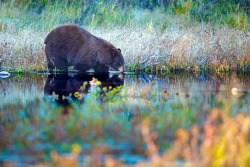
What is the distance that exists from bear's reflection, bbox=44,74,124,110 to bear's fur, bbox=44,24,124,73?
0.96ft

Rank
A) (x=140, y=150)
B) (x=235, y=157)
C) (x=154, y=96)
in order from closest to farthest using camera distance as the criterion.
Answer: (x=235, y=157), (x=140, y=150), (x=154, y=96)

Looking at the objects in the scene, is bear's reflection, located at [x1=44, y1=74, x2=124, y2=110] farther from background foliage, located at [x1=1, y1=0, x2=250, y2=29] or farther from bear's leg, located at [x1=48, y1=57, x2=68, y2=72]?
background foliage, located at [x1=1, y1=0, x2=250, y2=29]

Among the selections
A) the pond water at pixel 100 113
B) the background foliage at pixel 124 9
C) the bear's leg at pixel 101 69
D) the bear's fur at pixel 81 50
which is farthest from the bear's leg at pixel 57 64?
the background foliage at pixel 124 9

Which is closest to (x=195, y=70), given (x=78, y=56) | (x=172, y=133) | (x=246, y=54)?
(x=246, y=54)

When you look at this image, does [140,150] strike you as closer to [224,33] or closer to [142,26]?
[224,33]

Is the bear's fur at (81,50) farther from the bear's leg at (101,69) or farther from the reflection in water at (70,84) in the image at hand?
the reflection in water at (70,84)

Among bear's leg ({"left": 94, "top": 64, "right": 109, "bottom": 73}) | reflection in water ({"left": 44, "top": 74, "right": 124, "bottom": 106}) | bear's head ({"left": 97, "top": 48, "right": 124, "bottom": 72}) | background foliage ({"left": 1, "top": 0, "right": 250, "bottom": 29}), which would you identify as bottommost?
reflection in water ({"left": 44, "top": 74, "right": 124, "bottom": 106})

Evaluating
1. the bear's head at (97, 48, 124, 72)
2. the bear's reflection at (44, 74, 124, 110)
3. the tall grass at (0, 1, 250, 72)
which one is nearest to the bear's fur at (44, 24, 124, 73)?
the bear's head at (97, 48, 124, 72)

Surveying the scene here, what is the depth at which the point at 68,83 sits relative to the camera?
47.6ft

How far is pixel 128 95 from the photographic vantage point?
1212 centimetres

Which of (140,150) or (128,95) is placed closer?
(140,150)

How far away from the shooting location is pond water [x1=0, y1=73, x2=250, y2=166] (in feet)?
24.3

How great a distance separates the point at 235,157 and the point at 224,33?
13256 millimetres

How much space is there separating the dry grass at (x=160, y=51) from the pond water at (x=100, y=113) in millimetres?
1976
